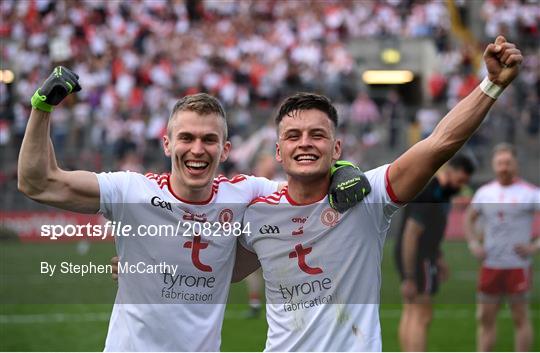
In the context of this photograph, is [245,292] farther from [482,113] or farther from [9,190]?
[482,113]

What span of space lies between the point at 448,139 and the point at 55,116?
65.8 ft

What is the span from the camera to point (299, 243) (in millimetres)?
4582

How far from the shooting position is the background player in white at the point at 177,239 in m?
4.65

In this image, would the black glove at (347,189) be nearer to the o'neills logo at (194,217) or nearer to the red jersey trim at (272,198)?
the red jersey trim at (272,198)

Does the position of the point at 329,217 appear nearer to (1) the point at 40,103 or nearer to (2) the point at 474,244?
(1) the point at 40,103

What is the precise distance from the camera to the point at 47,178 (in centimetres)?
442

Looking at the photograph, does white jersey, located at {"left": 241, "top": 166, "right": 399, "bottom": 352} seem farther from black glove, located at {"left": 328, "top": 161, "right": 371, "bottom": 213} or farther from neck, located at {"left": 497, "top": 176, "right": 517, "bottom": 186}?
neck, located at {"left": 497, "top": 176, "right": 517, "bottom": 186}

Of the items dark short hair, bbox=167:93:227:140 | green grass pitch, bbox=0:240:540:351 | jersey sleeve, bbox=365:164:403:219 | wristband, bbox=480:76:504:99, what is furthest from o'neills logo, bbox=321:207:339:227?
green grass pitch, bbox=0:240:540:351

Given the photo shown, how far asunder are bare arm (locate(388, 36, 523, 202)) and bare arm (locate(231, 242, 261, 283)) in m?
0.92

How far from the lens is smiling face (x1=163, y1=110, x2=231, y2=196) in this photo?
466cm

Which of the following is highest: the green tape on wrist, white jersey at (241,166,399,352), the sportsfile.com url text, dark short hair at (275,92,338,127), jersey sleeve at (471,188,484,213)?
jersey sleeve at (471,188,484,213)

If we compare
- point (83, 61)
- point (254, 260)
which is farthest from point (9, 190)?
point (254, 260)

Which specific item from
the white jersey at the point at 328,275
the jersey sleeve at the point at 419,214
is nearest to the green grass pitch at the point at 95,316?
the jersey sleeve at the point at 419,214

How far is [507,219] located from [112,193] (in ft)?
22.0
